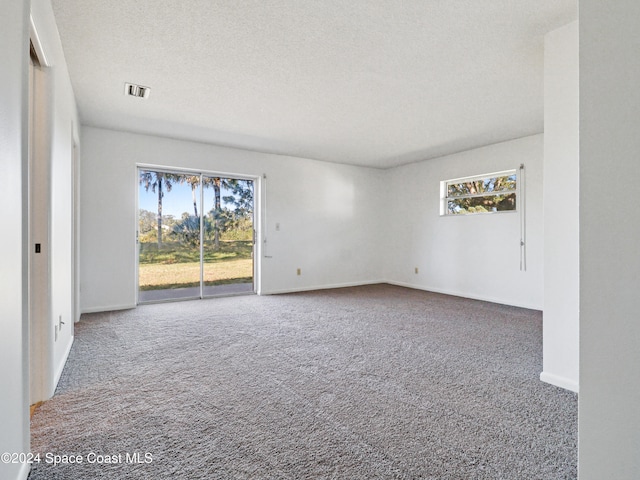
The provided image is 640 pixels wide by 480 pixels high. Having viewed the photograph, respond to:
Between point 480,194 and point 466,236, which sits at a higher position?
point 480,194

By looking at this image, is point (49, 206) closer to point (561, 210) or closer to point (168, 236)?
point (168, 236)

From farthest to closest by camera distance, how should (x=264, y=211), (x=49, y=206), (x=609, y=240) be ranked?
(x=264, y=211)
(x=49, y=206)
(x=609, y=240)

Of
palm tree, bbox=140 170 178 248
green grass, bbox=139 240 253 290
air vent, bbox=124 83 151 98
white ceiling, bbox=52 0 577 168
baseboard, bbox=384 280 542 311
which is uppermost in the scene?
air vent, bbox=124 83 151 98

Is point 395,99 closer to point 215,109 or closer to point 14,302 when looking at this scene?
point 215,109

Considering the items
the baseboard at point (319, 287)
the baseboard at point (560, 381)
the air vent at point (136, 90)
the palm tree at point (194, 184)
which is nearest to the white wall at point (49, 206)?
the air vent at point (136, 90)

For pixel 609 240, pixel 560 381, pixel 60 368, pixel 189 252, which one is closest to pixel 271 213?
pixel 189 252

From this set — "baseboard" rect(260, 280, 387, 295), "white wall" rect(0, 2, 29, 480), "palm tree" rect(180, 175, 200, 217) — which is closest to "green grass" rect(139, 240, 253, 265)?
"palm tree" rect(180, 175, 200, 217)

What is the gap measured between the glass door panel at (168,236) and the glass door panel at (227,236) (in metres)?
0.17

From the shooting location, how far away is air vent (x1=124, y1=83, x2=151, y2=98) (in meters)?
3.34

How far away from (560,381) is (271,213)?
4.82m

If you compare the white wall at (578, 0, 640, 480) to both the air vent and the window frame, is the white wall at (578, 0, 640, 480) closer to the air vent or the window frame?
the air vent

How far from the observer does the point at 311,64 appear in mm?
2889

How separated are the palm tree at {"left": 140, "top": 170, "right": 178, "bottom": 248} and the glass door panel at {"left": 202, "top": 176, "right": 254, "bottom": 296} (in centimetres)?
55

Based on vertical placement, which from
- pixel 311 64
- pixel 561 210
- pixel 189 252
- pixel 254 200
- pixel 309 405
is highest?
pixel 311 64
